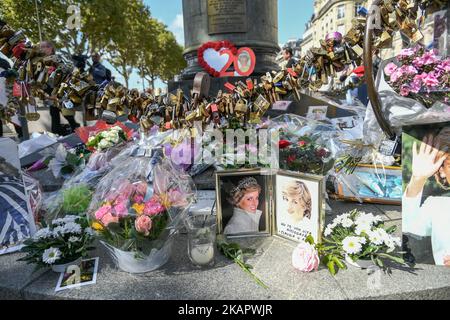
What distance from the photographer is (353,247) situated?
193 centimetres

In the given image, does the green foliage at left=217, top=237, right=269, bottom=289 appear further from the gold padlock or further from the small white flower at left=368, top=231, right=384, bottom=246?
the gold padlock

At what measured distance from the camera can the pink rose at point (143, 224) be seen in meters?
1.89

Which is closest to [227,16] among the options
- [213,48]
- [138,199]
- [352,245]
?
[213,48]

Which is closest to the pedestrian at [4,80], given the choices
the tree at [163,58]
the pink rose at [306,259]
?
the pink rose at [306,259]

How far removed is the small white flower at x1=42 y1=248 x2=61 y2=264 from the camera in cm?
195

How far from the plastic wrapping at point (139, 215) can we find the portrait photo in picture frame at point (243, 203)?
28 centimetres

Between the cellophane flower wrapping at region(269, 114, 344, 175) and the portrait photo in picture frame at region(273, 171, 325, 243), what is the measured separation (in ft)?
1.92

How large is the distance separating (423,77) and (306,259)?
1347 mm

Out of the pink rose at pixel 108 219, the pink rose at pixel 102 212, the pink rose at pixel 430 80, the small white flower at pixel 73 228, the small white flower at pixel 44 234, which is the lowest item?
the small white flower at pixel 44 234

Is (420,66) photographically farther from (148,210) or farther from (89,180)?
(89,180)

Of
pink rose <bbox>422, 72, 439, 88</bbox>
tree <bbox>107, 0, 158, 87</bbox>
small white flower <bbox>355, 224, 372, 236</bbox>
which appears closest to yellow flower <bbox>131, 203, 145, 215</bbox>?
small white flower <bbox>355, 224, 372, 236</bbox>

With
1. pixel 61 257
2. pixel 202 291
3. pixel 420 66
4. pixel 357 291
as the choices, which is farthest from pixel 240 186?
pixel 420 66

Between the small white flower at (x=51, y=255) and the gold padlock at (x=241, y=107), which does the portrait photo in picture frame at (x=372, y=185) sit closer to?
the gold padlock at (x=241, y=107)

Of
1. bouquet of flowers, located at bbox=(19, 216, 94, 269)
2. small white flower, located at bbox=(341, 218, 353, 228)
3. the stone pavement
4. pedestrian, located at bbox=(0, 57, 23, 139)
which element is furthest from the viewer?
pedestrian, located at bbox=(0, 57, 23, 139)
